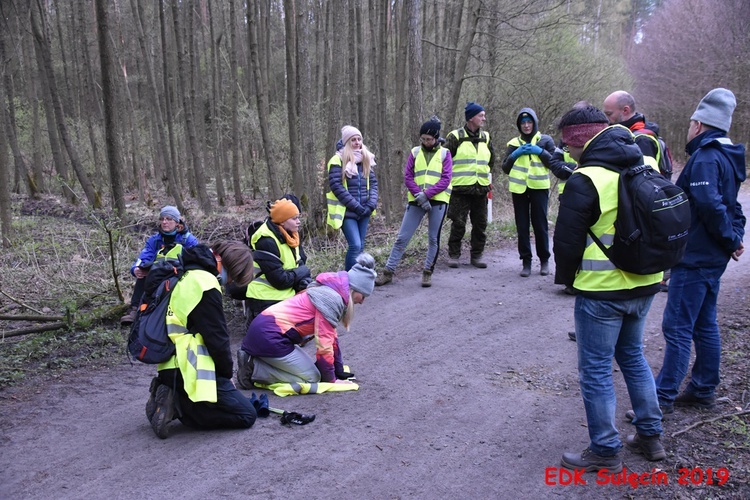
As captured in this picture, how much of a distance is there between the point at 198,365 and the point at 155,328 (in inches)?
16.6

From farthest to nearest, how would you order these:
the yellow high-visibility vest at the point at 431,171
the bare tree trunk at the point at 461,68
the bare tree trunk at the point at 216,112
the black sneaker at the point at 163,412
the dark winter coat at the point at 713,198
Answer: the bare tree trunk at the point at 216,112 < the bare tree trunk at the point at 461,68 < the yellow high-visibility vest at the point at 431,171 < the black sneaker at the point at 163,412 < the dark winter coat at the point at 713,198

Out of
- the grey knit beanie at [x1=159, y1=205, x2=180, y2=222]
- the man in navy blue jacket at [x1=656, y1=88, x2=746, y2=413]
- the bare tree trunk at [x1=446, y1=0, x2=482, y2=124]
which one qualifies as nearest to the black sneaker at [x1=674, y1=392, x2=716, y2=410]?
the man in navy blue jacket at [x1=656, y1=88, x2=746, y2=413]

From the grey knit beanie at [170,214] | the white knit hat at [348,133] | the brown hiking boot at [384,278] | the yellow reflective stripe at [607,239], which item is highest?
the white knit hat at [348,133]

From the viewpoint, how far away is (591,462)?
3.35m

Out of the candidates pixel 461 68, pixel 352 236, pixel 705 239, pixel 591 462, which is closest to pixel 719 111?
pixel 705 239

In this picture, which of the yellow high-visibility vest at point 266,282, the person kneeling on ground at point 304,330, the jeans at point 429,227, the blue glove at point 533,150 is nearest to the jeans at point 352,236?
the jeans at point 429,227

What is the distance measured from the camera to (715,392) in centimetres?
446

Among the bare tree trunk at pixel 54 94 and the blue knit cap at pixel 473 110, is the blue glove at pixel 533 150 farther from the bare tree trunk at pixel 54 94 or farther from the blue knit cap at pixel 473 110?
the bare tree trunk at pixel 54 94

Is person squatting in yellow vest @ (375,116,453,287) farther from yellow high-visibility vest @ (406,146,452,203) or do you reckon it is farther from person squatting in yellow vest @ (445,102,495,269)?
person squatting in yellow vest @ (445,102,495,269)

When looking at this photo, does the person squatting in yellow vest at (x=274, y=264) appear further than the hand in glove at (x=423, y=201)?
No

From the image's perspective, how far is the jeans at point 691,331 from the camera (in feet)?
13.0

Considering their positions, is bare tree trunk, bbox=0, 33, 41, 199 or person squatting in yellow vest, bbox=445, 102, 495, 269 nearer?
person squatting in yellow vest, bbox=445, 102, 495, 269

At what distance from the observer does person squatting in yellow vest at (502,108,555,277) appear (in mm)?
7664

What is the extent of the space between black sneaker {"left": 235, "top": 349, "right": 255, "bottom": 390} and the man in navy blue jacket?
11.0 ft
